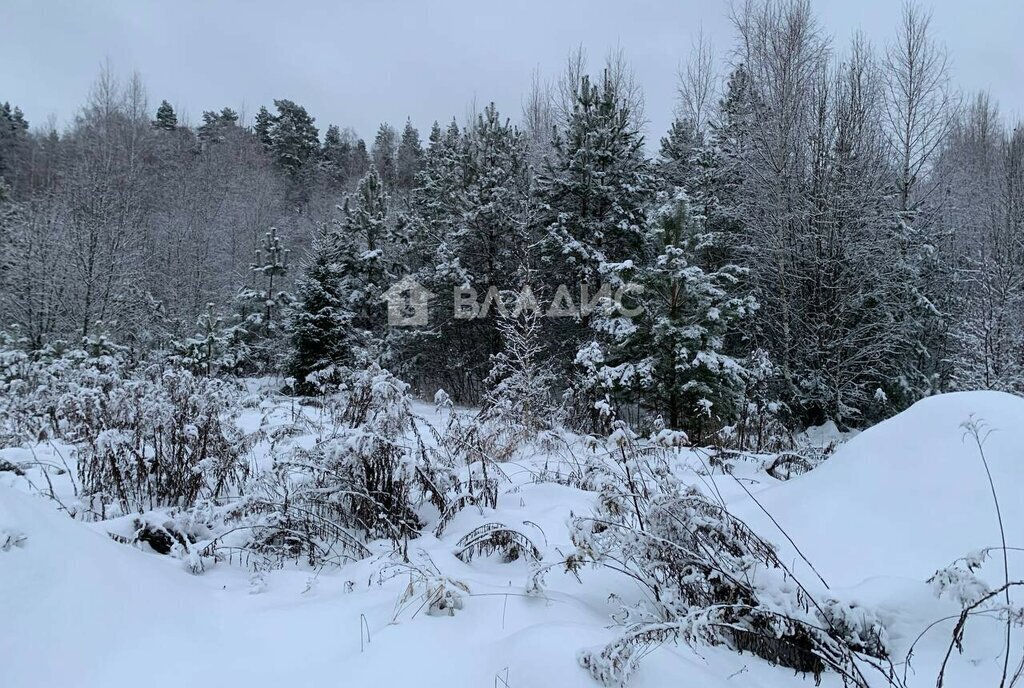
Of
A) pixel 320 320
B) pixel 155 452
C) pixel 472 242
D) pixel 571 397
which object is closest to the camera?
pixel 155 452

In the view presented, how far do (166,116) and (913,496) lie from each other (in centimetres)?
5258

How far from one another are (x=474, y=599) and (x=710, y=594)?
96 centimetres

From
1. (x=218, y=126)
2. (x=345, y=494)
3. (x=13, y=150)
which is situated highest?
(x=218, y=126)

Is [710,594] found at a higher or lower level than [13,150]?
lower

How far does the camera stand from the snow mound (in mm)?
2334

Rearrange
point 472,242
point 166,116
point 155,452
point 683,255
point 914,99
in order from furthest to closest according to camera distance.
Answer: point 166,116
point 472,242
point 914,99
point 683,255
point 155,452

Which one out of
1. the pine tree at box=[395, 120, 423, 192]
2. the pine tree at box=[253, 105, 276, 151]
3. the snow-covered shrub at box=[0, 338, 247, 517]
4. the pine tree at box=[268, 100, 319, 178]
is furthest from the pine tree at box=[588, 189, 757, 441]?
the pine tree at box=[253, 105, 276, 151]

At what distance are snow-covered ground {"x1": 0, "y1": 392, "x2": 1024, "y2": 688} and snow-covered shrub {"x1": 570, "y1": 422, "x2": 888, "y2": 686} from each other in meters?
0.09

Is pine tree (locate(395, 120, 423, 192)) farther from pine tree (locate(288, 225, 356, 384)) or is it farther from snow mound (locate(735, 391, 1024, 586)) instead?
snow mound (locate(735, 391, 1024, 586))

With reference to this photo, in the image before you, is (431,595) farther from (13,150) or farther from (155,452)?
(13,150)

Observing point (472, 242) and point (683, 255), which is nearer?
point (683, 255)

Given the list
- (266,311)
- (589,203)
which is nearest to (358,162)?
(266,311)

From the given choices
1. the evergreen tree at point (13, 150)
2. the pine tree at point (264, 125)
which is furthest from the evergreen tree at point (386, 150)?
the evergreen tree at point (13, 150)

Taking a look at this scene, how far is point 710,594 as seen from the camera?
219cm
